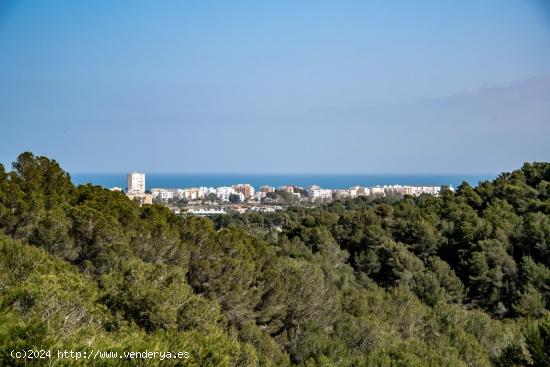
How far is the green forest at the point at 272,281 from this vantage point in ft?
20.5

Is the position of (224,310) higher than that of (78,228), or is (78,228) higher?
(78,228)

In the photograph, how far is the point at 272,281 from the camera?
14539 millimetres

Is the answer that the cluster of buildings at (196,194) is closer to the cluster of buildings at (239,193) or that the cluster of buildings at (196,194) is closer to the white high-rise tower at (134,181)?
the cluster of buildings at (239,193)

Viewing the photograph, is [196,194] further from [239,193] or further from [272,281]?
[272,281]

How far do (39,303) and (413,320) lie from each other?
12200 mm

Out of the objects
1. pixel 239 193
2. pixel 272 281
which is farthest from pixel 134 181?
pixel 272 281

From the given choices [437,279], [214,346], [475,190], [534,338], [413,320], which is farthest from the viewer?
[475,190]

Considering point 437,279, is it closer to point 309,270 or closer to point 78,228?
point 309,270

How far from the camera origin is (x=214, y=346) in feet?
Result: 18.4

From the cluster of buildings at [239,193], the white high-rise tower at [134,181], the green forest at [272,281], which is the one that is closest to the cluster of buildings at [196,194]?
the cluster of buildings at [239,193]

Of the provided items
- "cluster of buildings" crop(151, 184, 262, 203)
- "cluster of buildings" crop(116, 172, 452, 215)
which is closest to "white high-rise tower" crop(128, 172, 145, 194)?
"cluster of buildings" crop(116, 172, 452, 215)

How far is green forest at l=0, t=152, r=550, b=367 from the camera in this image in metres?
6.25

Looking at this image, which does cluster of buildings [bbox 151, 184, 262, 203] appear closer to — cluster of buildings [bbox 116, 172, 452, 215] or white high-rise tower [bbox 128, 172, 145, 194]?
cluster of buildings [bbox 116, 172, 452, 215]

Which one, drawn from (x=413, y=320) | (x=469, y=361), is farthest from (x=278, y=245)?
(x=469, y=361)
